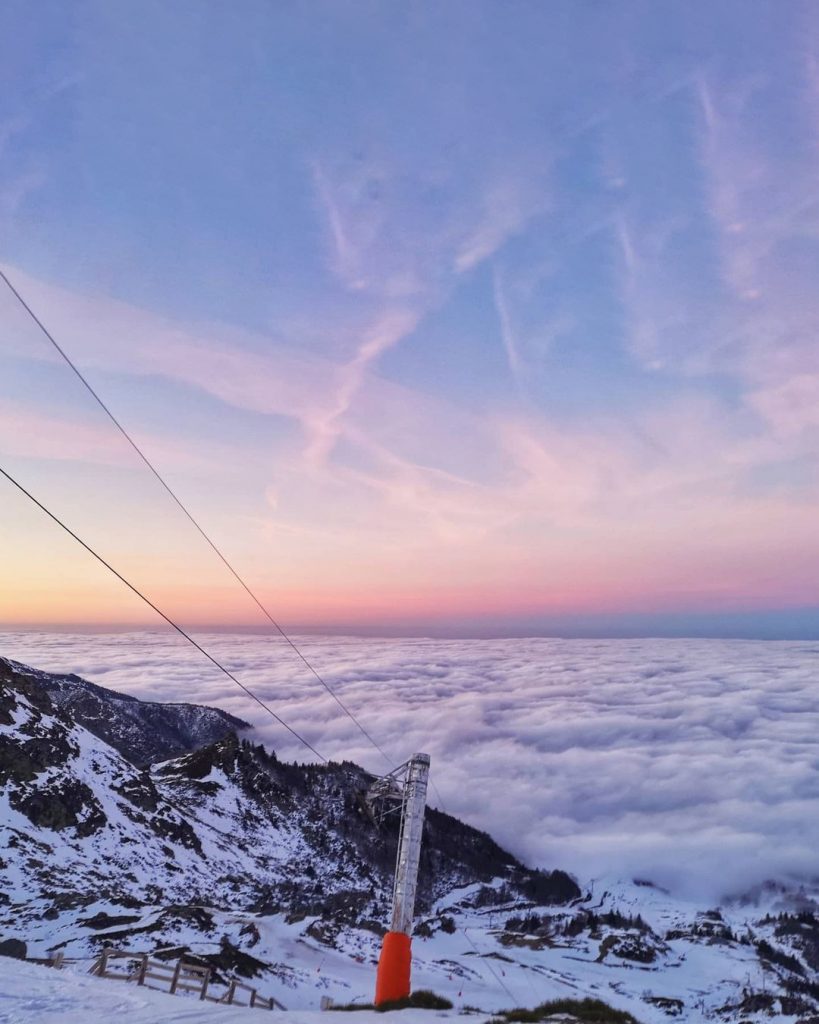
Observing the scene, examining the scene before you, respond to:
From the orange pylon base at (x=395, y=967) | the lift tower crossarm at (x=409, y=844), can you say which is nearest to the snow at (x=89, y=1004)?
the orange pylon base at (x=395, y=967)

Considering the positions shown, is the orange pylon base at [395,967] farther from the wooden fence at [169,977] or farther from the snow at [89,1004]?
the snow at [89,1004]

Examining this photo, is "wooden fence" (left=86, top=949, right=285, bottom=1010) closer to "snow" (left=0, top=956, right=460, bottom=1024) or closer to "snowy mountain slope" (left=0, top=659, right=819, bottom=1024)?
"snow" (left=0, top=956, right=460, bottom=1024)

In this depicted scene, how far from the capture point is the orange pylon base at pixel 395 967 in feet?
88.6

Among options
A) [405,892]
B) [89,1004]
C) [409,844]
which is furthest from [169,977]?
[89,1004]

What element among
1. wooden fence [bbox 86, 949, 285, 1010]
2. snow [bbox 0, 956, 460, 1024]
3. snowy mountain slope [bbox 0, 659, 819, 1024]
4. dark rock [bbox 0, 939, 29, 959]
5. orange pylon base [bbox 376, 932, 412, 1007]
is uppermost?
snow [bbox 0, 956, 460, 1024]

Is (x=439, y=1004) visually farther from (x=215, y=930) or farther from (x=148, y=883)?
(x=148, y=883)

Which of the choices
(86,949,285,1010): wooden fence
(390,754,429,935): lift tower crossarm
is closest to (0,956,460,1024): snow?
(86,949,285,1010): wooden fence

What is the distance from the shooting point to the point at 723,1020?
173500mm

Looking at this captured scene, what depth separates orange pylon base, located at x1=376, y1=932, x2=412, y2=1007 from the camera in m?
27.0

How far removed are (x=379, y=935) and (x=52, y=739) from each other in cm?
9332

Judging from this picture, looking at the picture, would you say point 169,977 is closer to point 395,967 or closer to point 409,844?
→ point 395,967

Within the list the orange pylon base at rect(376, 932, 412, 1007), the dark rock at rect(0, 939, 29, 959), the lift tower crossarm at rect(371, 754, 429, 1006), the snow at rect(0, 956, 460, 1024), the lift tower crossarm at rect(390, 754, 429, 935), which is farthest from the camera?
the dark rock at rect(0, 939, 29, 959)

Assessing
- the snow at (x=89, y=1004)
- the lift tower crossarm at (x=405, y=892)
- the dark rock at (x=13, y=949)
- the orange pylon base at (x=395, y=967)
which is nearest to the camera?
the snow at (x=89, y=1004)

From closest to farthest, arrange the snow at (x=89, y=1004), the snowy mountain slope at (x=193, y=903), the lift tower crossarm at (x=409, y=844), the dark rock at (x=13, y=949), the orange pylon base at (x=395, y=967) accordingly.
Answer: the snow at (x=89, y=1004) < the orange pylon base at (x=395, y=967) < the lift tower crossarm at (x=409, y=844) < the dark rock at (x=13, y=949) < the snowy mountain slope at (x=193, y=903)
